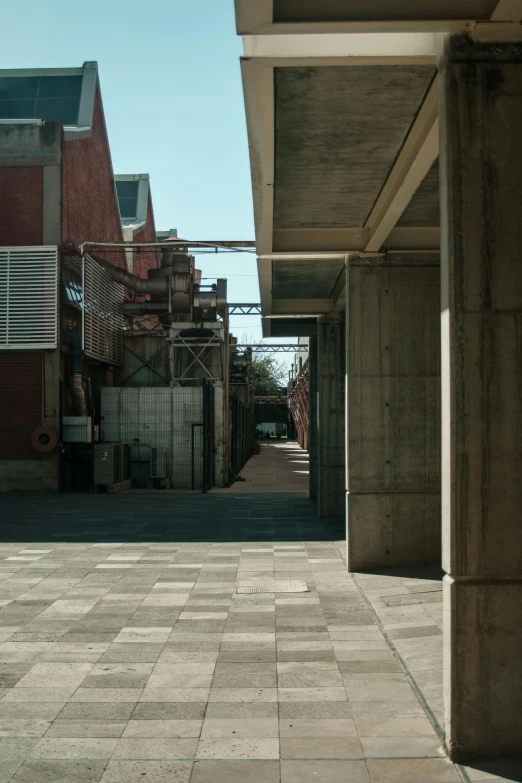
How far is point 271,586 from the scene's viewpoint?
9617mm

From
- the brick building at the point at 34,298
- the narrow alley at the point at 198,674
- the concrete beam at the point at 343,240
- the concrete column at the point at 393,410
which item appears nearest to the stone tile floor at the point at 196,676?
the narrow alley at the point at 198,674

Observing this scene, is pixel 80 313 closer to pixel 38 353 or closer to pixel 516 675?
pixel 38 353

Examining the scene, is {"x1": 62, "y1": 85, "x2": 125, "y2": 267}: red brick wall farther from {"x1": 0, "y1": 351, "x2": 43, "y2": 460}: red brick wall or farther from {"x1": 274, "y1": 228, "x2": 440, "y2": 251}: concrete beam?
{"x1": 274, "y1": 228, "x2": 440, "y2": 251}: concrete beam

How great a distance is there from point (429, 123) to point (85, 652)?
4.95m

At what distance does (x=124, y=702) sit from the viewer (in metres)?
5.65

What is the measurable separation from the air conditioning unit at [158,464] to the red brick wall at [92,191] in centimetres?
627

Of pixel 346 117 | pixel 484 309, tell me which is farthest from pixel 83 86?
pixel 484 309

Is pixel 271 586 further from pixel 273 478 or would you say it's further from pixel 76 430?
pixel 273 478

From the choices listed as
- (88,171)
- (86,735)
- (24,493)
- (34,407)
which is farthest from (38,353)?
(86,735)

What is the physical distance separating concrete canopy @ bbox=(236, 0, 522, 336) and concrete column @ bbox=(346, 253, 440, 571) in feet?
1.44

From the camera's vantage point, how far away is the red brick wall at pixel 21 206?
Answer: 22859 millimetres

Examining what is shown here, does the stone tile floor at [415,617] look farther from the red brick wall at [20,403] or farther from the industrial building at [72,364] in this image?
the red brick wall at [20,403]

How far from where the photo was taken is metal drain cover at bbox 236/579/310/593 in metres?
9.38

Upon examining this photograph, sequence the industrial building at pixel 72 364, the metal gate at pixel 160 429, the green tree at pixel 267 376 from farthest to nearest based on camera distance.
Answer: the green tree at pixel 267 376
the metal gate at pixel 160 429
the industrial building at pixel 72 364
